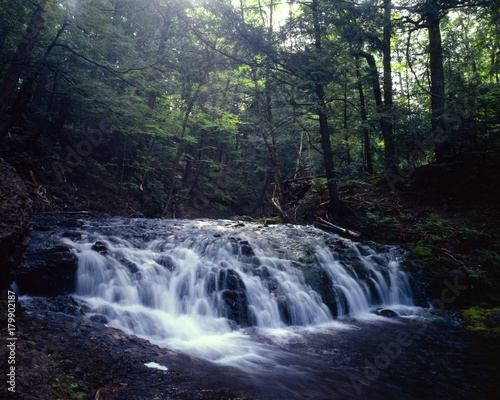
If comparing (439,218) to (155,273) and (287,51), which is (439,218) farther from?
(155,273)

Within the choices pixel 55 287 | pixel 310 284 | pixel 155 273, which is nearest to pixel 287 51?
pixel 310 284

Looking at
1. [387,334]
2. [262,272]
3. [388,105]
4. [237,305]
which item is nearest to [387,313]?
[387,334]

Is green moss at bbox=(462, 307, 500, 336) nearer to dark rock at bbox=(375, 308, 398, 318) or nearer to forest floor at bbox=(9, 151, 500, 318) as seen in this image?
forest floor at bbox=(9, 151, 500, 318)

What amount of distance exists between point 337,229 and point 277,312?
5.56m

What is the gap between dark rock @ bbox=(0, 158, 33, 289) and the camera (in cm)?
282

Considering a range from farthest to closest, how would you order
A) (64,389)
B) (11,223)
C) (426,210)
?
(426,210), (11,223), (64,389)

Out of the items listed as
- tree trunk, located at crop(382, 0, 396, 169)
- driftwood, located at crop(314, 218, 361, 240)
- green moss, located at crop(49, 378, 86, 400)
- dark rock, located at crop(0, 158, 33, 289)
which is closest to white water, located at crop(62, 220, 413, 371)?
driftwood, located at crop(314, 218, 361, 240)

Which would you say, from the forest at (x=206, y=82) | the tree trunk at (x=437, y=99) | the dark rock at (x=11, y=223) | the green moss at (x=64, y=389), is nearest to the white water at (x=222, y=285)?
the green moss at (x=64, y=389)

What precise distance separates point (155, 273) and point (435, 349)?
586 cm

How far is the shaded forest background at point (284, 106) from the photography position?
7.80 metres

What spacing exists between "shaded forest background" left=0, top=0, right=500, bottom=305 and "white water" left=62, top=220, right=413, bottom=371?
97.1 inches

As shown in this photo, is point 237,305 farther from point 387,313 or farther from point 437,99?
point 437,99

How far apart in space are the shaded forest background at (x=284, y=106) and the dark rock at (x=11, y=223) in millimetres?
3181

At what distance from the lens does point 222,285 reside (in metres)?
6.13
